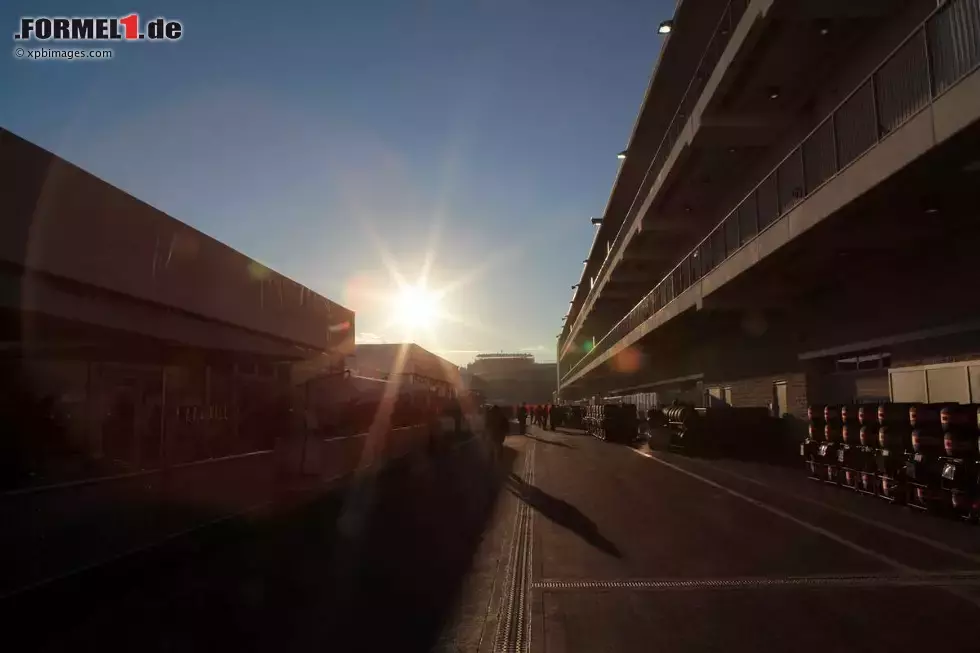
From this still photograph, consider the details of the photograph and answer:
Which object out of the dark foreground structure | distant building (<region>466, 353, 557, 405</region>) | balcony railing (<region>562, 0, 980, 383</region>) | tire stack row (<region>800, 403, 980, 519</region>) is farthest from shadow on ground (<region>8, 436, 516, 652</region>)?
distant building (<region>466, 353, 557, 405</region>)

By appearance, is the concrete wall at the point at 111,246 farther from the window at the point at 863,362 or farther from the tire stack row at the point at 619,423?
the tire stack row at the point at 619,423

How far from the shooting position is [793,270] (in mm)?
20531

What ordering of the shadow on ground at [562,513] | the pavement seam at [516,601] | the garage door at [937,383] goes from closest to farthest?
the pavement seam at [516,601] < the shadow on ground at [562,513] < the garage door at [937,383]

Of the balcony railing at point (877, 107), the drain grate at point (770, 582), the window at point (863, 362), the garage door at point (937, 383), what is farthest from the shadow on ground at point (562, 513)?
the window at point (863, 362)

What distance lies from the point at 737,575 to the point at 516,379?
175m

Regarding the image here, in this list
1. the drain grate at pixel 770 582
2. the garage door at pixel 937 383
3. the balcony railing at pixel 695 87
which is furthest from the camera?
the balcony railing at pixel 695 87

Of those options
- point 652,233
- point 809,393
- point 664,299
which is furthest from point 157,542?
point 652,233

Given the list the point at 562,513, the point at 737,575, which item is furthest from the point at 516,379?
the point at 737,575

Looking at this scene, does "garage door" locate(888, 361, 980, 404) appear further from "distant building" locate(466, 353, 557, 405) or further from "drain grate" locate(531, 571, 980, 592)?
"distant building" locate(466, 353, 557, 405)

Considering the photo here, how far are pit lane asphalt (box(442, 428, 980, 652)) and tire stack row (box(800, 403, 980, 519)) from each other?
1.51 ft

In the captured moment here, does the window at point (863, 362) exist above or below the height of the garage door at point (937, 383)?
above

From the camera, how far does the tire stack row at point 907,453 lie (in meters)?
12.2

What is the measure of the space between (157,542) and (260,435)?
1211 cm

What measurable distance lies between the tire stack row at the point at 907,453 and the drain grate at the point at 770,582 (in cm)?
475
